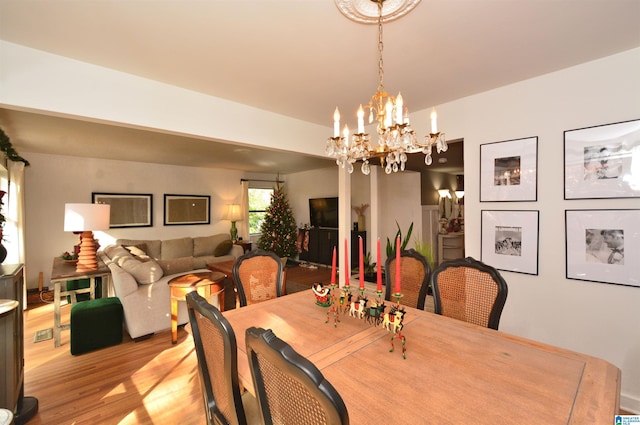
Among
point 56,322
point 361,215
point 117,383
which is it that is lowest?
point 117,383

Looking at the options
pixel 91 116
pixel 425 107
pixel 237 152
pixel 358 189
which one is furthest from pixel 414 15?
pixel 358 189

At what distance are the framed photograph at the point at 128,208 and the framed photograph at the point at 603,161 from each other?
7.12 meters

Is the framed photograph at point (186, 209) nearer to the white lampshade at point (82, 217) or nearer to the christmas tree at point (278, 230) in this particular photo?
the christmas tree at point (278, 230)

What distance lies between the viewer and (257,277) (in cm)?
238

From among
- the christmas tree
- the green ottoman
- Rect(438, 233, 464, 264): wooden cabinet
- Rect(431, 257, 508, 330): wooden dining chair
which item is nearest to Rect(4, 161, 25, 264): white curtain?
the green ottoman

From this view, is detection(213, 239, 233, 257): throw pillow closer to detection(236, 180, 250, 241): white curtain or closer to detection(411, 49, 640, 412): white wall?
detection(236, 180, 250, 241): white curtain

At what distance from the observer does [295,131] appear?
3527mm

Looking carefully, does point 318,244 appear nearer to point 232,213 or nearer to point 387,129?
point 232,213

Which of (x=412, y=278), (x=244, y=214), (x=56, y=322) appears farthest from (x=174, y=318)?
(x=244, y=214)

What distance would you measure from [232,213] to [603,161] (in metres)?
6.71

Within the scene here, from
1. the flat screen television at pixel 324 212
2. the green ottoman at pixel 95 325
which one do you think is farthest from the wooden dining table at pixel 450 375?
the flat screen television at pixel 324 212

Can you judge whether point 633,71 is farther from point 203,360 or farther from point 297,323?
point 203,360

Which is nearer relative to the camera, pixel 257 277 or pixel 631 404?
pixel 631 404

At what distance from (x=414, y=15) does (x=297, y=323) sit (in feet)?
6.28
